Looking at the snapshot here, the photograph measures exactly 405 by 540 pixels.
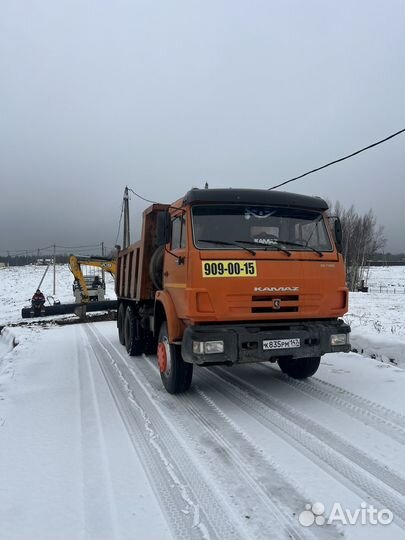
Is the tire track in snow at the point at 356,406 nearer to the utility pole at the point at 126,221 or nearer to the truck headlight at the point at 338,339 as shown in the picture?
the truck headlight at the point at 338,339

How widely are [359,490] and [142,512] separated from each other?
1.65m

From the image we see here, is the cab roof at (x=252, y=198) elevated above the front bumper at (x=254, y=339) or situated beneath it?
elevated above

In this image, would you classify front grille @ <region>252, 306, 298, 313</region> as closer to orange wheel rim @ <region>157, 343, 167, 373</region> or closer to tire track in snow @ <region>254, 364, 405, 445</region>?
tire track in snow @ <region>254, 364, 405, 445</region>

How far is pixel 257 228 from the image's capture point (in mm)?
5613

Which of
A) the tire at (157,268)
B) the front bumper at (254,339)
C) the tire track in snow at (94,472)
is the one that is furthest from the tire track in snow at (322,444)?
the tire at (157,268)

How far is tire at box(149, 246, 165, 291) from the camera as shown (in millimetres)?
7238

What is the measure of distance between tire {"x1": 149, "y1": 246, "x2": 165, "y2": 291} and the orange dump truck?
912mm

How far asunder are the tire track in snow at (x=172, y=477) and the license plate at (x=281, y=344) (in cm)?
149

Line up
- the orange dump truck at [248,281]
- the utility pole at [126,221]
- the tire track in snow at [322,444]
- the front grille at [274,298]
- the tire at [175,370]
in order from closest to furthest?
1. the tire track in snow at [322,444]
2. the orange dump truck at [248,281]
3. the front grille at [274,298]
4. the tire at [175,370]
5. the utility pole at [126,221]

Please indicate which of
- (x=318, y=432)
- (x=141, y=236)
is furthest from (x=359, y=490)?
(x=141, y=236)

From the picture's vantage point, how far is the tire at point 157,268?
7.24 meters

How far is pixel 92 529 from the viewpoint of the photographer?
2854mm

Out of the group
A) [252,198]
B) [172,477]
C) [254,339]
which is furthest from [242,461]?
[252,198]
